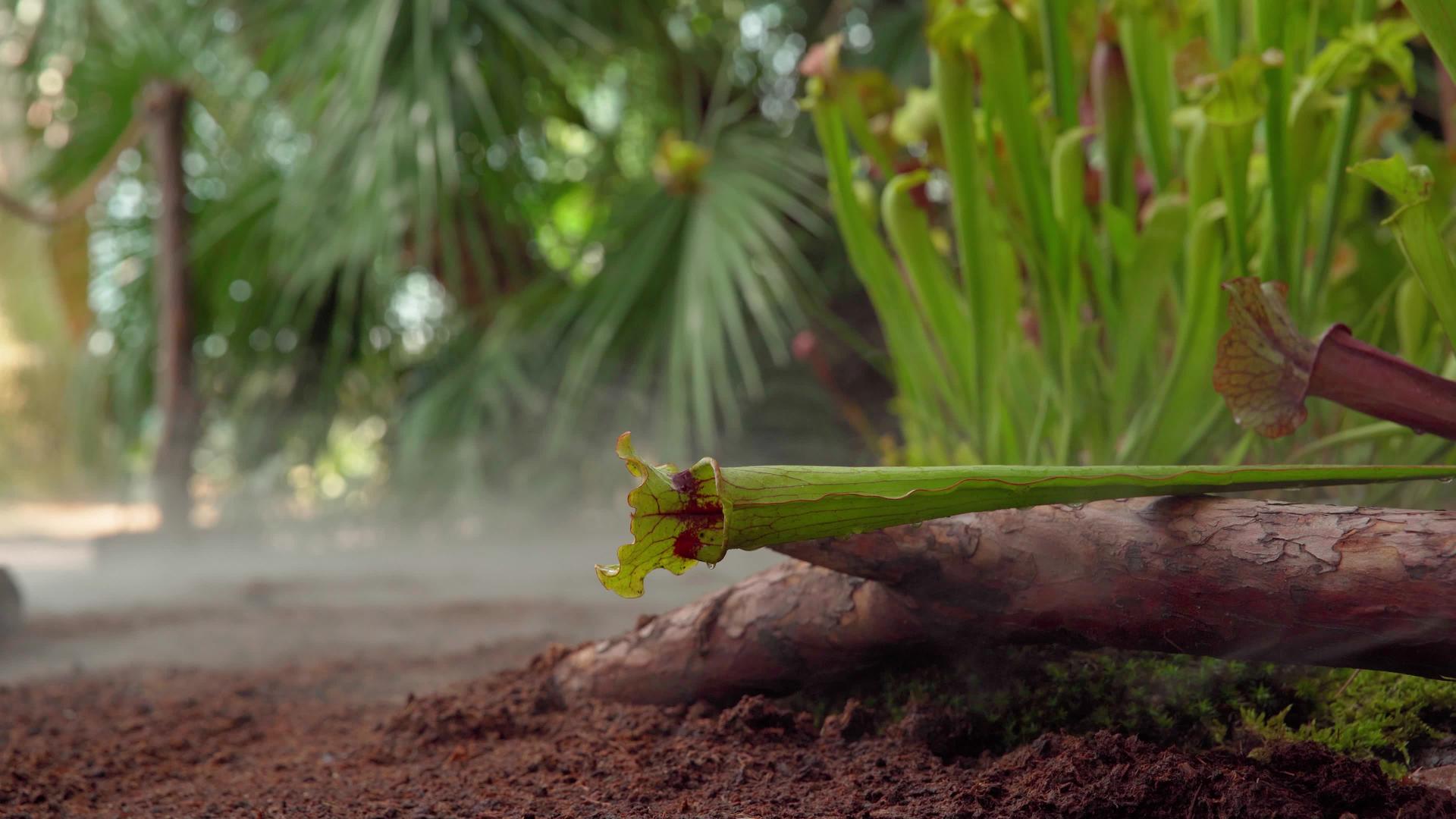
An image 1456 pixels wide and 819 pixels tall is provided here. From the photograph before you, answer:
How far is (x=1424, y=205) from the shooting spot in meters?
0.59

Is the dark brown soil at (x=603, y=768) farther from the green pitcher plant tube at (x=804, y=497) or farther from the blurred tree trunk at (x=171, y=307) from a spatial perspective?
the blurred tree trunk at (x=171, y=307)

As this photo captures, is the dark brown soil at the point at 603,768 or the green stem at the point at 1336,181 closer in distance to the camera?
the dark brown soil at the point at 603,768

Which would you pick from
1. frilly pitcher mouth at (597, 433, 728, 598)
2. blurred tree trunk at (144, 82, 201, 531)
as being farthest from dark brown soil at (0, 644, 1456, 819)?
blurred tree trunk at (144, 82, 201, 531)

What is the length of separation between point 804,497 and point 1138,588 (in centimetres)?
22

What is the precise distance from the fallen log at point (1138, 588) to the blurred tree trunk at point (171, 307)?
2.09 metres

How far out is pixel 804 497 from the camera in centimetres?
48

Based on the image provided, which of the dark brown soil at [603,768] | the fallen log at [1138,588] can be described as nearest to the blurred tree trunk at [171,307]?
the dark brown soil at [603,768]

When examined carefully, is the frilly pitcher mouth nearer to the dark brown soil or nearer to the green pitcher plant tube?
the green pitcher plant tube

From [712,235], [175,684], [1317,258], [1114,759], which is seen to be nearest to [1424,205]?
[1317,258]

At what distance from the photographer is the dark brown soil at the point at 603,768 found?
0.52 metres

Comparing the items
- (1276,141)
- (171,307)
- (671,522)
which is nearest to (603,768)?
(671,522)

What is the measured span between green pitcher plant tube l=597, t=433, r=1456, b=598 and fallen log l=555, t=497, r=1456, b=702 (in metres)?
0.04

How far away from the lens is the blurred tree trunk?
2342mm

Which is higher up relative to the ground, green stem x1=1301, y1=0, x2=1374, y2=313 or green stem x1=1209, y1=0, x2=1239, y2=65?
green stem x1=1209, y1=0, x2=1239, y2=65
